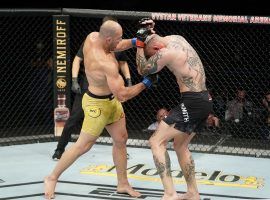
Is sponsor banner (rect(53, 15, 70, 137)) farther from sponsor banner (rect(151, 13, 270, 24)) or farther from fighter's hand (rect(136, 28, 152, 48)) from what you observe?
fighter's hand (rect(136, 28, 152, 48))

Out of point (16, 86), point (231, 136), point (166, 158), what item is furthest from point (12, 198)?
point (16, 86)

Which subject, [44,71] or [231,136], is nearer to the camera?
[231,136]

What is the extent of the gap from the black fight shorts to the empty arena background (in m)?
2.59

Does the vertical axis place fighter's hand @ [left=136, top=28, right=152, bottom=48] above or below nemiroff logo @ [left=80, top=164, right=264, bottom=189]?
above

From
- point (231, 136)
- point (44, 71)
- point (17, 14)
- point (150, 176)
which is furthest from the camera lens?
point (44, 71)

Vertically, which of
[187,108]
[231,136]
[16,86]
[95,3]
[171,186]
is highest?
[95,3]

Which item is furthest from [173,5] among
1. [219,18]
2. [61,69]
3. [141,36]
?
[141,36]

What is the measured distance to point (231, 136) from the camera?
697cm

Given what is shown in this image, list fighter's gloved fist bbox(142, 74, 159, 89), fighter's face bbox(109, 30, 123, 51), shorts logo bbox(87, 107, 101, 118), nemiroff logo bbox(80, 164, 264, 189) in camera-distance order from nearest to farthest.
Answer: fighter's gloved fist bbox(142, 74, 159, 89) → fighter's face bbox(109, 30, 123, 51) → shorts logo bbox(87, 107, 101, 118) → nemiroff logo bbox(80, 164, 264, 189)

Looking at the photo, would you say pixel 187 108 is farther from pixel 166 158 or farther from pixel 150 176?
pixel 150 176

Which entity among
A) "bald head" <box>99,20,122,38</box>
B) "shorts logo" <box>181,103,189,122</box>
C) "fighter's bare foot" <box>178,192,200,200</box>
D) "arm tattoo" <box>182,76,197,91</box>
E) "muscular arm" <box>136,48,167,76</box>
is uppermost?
"bald head" <box>99,20,122,38</box>

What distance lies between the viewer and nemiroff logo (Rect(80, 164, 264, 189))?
5250mm

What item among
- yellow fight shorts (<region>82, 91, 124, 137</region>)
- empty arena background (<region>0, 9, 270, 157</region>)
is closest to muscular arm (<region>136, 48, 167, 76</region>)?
yellow fight shorts (<region>82, 91, 124, 137</region>)

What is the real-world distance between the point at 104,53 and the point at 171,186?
1106mm
